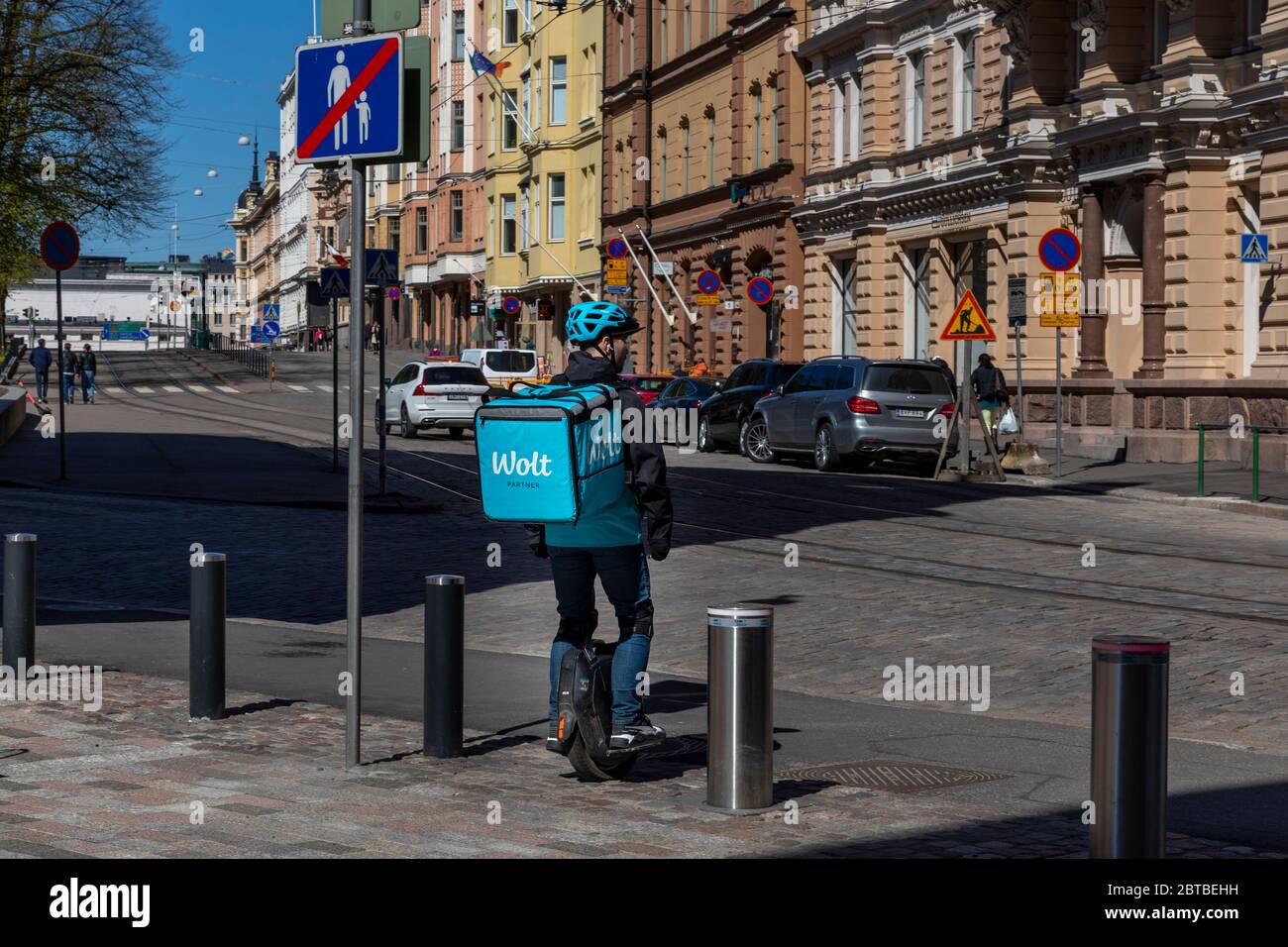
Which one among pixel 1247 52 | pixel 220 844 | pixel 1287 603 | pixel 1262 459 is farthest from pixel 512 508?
pixel 1247 52

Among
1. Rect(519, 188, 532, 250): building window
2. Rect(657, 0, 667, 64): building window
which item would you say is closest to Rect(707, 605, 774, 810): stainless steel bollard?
Rect(657, 0, 667, 64): building window

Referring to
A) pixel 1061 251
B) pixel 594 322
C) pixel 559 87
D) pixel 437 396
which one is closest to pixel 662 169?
pixel 559 87

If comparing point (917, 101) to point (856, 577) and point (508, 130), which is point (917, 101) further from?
point (508, 130)

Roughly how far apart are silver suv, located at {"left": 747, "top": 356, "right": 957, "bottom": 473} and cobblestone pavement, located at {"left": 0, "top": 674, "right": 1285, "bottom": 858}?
66.1 feet

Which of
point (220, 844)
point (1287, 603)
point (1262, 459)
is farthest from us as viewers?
point (1262, 459)

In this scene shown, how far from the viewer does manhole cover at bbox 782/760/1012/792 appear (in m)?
7.96

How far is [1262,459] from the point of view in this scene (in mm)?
27094

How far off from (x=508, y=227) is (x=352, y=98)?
2791 inches

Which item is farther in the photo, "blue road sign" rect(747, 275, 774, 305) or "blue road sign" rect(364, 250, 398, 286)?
"blue road sign" rect(747, 275, 774, 305)

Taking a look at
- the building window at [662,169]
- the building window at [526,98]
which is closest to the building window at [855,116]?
the building window at [662,169]

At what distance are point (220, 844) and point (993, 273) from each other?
32414 millimetres

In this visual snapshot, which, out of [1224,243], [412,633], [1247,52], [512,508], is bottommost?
[412,633]

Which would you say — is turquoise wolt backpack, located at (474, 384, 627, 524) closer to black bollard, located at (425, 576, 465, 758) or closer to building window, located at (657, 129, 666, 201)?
black bollard, located at (425, 576, 465, 758)
